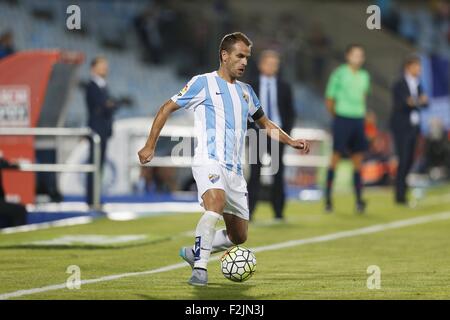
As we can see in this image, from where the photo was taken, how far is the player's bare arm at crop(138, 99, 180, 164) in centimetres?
843

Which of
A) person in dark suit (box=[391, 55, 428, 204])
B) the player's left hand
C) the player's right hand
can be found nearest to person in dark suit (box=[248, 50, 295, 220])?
person in dark suit (box=[391, 55, 428, 204])

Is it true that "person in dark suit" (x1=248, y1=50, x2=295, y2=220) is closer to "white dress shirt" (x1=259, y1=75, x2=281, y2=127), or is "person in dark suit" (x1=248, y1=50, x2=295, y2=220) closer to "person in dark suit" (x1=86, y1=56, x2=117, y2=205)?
"white dress shirt" (x1=259, y1=75, x2=281, y2=127)

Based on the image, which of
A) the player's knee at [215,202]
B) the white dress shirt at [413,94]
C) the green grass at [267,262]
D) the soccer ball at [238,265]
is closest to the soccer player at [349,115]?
the green grass at [267,262]

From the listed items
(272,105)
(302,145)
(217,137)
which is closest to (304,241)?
(272,105)

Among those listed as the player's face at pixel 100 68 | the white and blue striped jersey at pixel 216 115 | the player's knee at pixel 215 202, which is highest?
the player's face at pixel 100 68

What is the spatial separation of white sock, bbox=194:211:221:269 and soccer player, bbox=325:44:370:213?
8975mm

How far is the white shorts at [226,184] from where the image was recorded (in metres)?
8.68

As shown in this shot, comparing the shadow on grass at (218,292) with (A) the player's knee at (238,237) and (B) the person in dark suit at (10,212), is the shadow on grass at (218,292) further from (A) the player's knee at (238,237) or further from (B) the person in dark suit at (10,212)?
(B) the person in dark suit at (10,212)

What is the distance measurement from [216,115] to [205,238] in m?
0.90

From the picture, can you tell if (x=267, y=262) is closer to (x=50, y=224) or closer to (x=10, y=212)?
(x=10, y=212)

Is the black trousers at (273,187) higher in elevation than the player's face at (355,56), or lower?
lower

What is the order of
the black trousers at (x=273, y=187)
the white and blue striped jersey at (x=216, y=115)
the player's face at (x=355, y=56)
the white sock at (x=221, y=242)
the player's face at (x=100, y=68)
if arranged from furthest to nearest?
1. the player's face at (x=100, y=68)
2. the player's face at (x=355, y=56)
3. the black trousers at (x=273, y=187)
4. the white sock at (x=221, y=242)
5. the white and blue striped jersey at (x=216, y=115)

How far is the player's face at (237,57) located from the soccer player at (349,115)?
877 centimetres

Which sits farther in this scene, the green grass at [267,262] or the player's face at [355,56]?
the player's face at [355,56]
